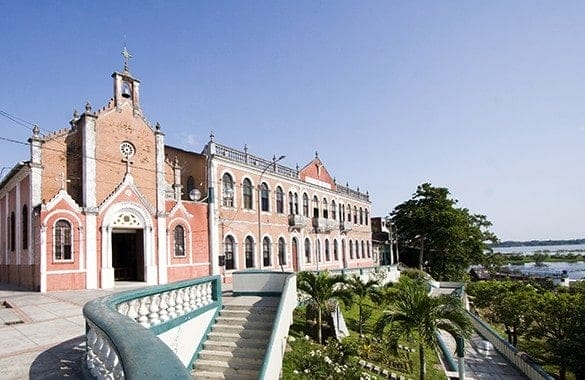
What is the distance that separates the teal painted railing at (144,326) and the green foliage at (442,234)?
118 ft

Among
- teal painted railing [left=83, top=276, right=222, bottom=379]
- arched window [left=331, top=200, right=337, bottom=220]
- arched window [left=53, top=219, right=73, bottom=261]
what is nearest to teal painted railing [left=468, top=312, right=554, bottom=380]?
teal painted railing [left=83, top=276, right=222, bottom=379]

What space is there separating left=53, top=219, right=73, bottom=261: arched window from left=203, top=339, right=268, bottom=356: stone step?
10.7 metres

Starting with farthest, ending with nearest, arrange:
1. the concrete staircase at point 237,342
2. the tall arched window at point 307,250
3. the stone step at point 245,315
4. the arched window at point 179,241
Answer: the tall arched window at point 307,250 → the arched window at point 179,241 → the stone step at point 245,315 → the concrete staircase at point 237,342

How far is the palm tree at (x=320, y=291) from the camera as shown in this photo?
12736mm

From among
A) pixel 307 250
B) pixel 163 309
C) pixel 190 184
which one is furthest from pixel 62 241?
pixel 307 250

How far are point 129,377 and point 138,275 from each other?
2033cm

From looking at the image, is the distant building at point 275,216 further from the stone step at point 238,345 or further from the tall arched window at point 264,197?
the stone step at point 238,345

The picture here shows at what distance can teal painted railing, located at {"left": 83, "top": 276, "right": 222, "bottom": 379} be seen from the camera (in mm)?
2186

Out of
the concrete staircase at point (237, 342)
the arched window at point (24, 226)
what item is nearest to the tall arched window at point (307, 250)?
the arched window at point (24, 226)

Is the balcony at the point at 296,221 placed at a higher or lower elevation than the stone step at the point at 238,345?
higher

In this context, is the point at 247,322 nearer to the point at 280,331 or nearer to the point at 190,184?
the point at 280,331

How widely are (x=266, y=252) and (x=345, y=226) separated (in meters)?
13.7

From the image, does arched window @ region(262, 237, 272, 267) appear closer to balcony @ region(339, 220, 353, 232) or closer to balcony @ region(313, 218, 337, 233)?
balcony @ region(313, 218, 337, 233)

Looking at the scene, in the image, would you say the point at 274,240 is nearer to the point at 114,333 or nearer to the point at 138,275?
the point at 138,275
